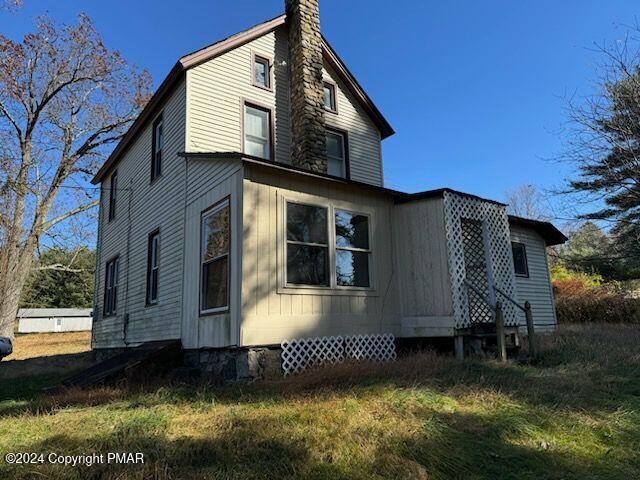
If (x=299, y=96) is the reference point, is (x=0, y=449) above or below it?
below

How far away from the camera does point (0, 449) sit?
399cm

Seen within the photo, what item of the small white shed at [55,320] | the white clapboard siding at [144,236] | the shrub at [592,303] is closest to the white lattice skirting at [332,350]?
the white clapboard siding at [144,236]

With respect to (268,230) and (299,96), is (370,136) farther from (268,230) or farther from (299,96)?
(268,230)

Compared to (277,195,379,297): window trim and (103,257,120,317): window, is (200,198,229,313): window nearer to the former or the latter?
(277,195,379,297): window trim

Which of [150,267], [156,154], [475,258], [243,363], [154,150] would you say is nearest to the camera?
[243,363]

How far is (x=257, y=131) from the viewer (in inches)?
457

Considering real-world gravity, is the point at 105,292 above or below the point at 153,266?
below

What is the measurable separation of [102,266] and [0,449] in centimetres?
1205

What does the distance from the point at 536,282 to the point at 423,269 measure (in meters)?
7.76

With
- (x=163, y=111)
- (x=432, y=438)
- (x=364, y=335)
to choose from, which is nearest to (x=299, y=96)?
(x=163, y=111)

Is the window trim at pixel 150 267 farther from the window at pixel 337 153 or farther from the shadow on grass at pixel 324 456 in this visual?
the shadow on grass at pixel 324 456

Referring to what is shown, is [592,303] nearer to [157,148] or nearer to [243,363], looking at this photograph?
[243,363]

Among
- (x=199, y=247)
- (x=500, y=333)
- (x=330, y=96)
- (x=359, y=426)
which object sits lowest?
(x=359, y=426)

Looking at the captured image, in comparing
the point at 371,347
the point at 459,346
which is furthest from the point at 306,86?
the point at 459,346
